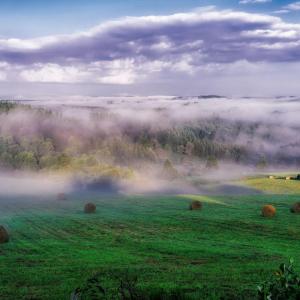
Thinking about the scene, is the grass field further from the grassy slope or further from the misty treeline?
the misty treeline

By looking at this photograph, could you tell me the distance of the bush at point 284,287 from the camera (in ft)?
29.2

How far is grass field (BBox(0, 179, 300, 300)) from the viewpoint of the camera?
20047 millimetres

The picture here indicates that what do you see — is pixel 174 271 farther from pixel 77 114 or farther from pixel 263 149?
pixel 263 149

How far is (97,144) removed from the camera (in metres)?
125

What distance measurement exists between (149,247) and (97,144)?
97.5 meters

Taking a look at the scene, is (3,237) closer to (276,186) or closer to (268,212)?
(268,212)

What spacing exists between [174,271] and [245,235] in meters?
13.4

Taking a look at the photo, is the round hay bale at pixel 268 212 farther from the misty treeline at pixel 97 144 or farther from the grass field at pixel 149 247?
the misty treeline at pixel 97 144

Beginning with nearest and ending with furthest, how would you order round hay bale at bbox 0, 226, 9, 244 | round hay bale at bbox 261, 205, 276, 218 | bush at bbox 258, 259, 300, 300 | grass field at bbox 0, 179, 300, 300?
bush at bbox 258, 259, 300, 300
grass field at bbox 0, 179, 300, 300
round hay bale at bbox 0, 226, 9, 244
round hay bale at bbox 261, 205, 276, 218

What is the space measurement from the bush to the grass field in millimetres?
6821

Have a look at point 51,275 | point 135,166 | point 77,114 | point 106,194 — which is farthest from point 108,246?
point 77,114

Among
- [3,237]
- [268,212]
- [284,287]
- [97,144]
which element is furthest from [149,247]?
[97,144]

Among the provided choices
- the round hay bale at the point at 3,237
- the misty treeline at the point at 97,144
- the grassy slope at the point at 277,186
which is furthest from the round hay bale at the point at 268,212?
the misty treeline at the point at 97,144

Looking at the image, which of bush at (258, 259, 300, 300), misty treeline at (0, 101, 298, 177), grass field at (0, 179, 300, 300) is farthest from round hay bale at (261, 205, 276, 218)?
misty treeline at (0, 101, 298, 177)
